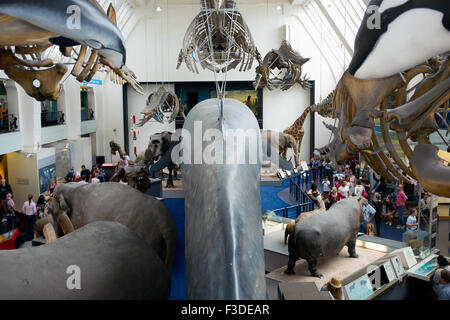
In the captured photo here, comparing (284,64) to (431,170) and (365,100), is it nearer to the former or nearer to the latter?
(365,100)

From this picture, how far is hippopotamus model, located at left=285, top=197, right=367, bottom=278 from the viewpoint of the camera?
274 inches

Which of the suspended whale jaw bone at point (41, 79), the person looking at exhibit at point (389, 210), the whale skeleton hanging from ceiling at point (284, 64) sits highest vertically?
the whale skeleton hanging from ceiling at point (284, 64)

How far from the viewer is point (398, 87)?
196 centimetres

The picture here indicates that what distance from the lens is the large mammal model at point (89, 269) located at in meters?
1.46

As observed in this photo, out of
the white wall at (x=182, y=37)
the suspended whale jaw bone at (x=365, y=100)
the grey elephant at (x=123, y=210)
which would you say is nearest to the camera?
the suspended whale jaw bone at (x=365, y=100)

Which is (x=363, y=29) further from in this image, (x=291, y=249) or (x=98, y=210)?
(x=291, y=249)

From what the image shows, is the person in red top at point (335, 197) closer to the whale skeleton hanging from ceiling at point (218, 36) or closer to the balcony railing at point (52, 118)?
the whale skeleton hanging from ceiling at point (218, 36)

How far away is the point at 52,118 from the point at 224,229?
72.0 feet

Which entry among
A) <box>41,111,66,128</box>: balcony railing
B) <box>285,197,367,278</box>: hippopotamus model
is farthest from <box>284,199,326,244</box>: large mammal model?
<box>41,111,66,128</box>: balcony railing

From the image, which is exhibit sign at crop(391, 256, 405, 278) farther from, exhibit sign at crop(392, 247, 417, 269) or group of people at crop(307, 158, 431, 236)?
group of people at crop(307, 158, 431, 236)

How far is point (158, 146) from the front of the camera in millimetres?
11492

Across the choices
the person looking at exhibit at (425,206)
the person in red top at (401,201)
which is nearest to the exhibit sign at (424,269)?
the person looking at exhibit at (425,206)

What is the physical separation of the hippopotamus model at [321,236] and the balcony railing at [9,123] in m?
11.9

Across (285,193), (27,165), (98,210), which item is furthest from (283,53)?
(98,210)
